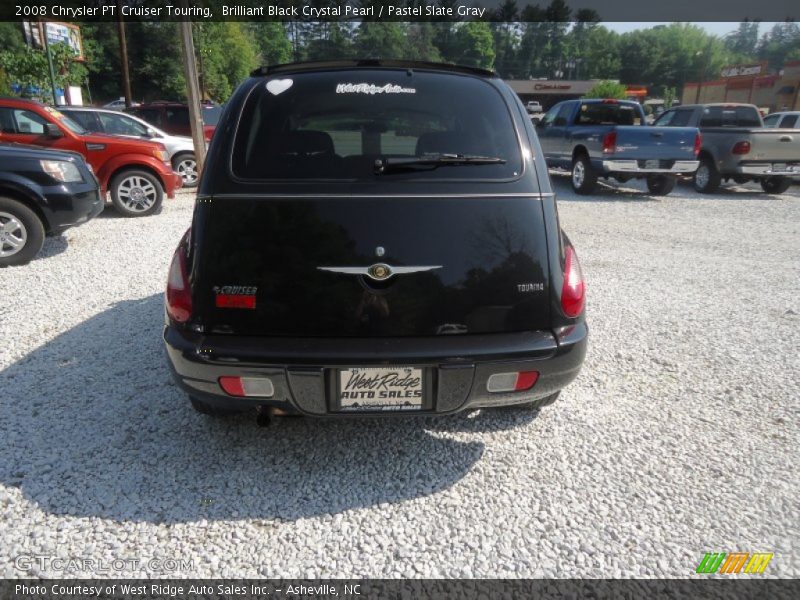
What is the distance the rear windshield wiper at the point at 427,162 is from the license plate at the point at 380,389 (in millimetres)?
850

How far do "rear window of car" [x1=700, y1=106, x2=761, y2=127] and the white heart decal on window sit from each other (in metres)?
12.1

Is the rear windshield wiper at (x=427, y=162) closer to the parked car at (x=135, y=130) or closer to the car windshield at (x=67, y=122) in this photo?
the car windshield at (x=67, y=122)

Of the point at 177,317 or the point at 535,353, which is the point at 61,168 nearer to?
the point at 177,317

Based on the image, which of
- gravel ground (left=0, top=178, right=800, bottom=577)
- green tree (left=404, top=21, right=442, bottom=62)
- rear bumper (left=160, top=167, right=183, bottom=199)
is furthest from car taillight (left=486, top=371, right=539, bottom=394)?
green tree (left=404, top=21, right=442, bottom=62)

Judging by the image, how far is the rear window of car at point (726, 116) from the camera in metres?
11.9

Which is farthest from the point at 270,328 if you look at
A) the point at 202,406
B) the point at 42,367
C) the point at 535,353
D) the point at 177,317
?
the point at 42,367

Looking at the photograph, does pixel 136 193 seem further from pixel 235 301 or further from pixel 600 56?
pixel 600 56

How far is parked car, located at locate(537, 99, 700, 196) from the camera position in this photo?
1009cm

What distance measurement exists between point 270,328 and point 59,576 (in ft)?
3.88

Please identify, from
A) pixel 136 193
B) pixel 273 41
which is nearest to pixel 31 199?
pixel 136 193

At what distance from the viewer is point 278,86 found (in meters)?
2.59

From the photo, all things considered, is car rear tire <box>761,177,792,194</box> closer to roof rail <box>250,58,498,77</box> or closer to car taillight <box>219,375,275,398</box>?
roof rail <box>250,58,498,77</box>

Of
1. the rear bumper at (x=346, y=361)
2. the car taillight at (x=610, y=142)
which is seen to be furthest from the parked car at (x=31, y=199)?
the car taillight at (x=610, y=142)

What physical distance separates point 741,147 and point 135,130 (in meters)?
11.7
